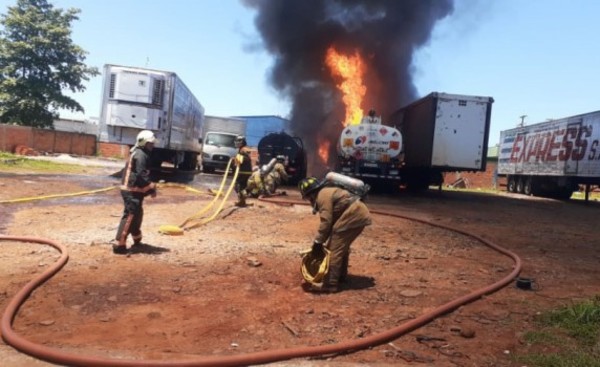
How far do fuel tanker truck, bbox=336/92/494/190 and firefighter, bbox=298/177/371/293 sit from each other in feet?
39.9

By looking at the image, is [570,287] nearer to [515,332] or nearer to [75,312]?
[515,332]

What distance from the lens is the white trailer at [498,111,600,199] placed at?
20.1 m

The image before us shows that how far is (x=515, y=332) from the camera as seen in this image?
457 cm

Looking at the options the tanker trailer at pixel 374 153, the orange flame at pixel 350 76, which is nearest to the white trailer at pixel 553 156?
the tanker trailer at pixel 374 153

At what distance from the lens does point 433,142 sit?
1792cm

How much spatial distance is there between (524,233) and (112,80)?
12.9m

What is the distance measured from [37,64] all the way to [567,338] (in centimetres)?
4025

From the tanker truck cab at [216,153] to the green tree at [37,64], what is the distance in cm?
1957

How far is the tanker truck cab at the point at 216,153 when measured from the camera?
2281 centimetres

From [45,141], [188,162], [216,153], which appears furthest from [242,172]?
[45,141]

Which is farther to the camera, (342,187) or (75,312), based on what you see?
(342,187)

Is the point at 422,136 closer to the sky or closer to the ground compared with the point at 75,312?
closer to the sky

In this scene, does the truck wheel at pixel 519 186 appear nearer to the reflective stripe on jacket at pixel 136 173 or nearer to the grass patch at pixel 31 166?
the grass patch at pixel 31 166

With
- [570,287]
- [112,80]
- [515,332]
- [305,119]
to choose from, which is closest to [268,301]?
[515,332]
